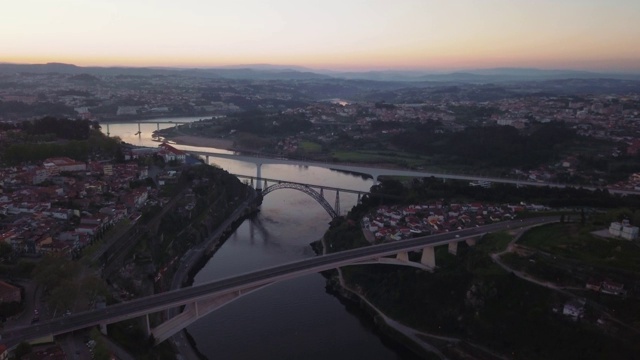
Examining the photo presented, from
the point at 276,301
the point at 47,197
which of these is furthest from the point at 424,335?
the point at 47,197

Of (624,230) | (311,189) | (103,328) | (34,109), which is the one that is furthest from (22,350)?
(34,109)

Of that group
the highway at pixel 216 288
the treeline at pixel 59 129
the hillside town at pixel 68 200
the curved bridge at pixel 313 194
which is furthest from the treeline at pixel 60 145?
the highway at pixel 216 288

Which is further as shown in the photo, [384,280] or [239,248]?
[239,248]

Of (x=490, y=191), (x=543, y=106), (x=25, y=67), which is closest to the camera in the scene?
(x=490, y=191)

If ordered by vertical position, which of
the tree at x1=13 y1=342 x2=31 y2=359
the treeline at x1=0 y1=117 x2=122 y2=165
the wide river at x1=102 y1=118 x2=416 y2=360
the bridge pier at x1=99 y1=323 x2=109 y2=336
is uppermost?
the treeline at x1=0 y1=117 x2=122 y2=165

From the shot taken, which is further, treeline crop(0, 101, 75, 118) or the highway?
treeline crop(0, 101, 75, 118)

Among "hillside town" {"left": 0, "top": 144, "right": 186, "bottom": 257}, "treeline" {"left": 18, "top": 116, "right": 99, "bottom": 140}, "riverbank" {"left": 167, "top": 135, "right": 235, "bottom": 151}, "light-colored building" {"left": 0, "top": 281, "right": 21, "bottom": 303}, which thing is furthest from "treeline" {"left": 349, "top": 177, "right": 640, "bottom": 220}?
"riverbank" {"left": 167, "top": 135, "right": 235, "bottom": 151}

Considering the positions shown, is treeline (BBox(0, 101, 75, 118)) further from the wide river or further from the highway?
the highway

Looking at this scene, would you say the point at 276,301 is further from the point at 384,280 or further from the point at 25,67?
the point at 25,67
